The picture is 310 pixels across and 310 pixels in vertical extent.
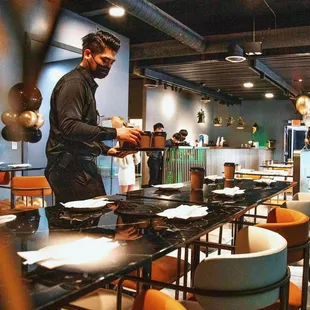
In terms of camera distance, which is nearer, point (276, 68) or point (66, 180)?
point (66, 180)

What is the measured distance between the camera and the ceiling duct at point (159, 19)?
194 inches

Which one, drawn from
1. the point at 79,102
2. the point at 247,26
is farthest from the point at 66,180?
the point at 247,26

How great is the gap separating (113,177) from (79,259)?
6215 millimetres

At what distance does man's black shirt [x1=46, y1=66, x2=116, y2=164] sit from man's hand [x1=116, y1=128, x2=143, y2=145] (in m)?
0.03

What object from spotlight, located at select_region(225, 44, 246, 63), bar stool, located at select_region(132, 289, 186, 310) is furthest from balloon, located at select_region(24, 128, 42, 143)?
bar stool, located at select_region(132, 289, 186, 310)

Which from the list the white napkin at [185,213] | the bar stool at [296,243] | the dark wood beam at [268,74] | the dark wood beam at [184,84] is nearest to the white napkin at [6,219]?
the white napkin at [185,213]

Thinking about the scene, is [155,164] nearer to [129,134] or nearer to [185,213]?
[129,134]

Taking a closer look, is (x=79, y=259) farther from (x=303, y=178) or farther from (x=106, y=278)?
(x=303, y=178)

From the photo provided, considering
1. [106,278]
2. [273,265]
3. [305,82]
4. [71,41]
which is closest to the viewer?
[106,278]

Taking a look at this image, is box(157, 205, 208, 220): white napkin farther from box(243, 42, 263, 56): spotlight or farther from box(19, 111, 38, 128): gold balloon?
box(243, 42, 263, 56): spotlight

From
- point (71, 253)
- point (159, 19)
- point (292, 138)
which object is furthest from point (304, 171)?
point (292, 138)

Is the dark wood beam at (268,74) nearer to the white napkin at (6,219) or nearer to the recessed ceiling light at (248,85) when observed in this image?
the recessed ceiling light at (248,85)

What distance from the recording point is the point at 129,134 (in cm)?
187

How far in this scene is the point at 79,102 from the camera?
1934 millimetres
